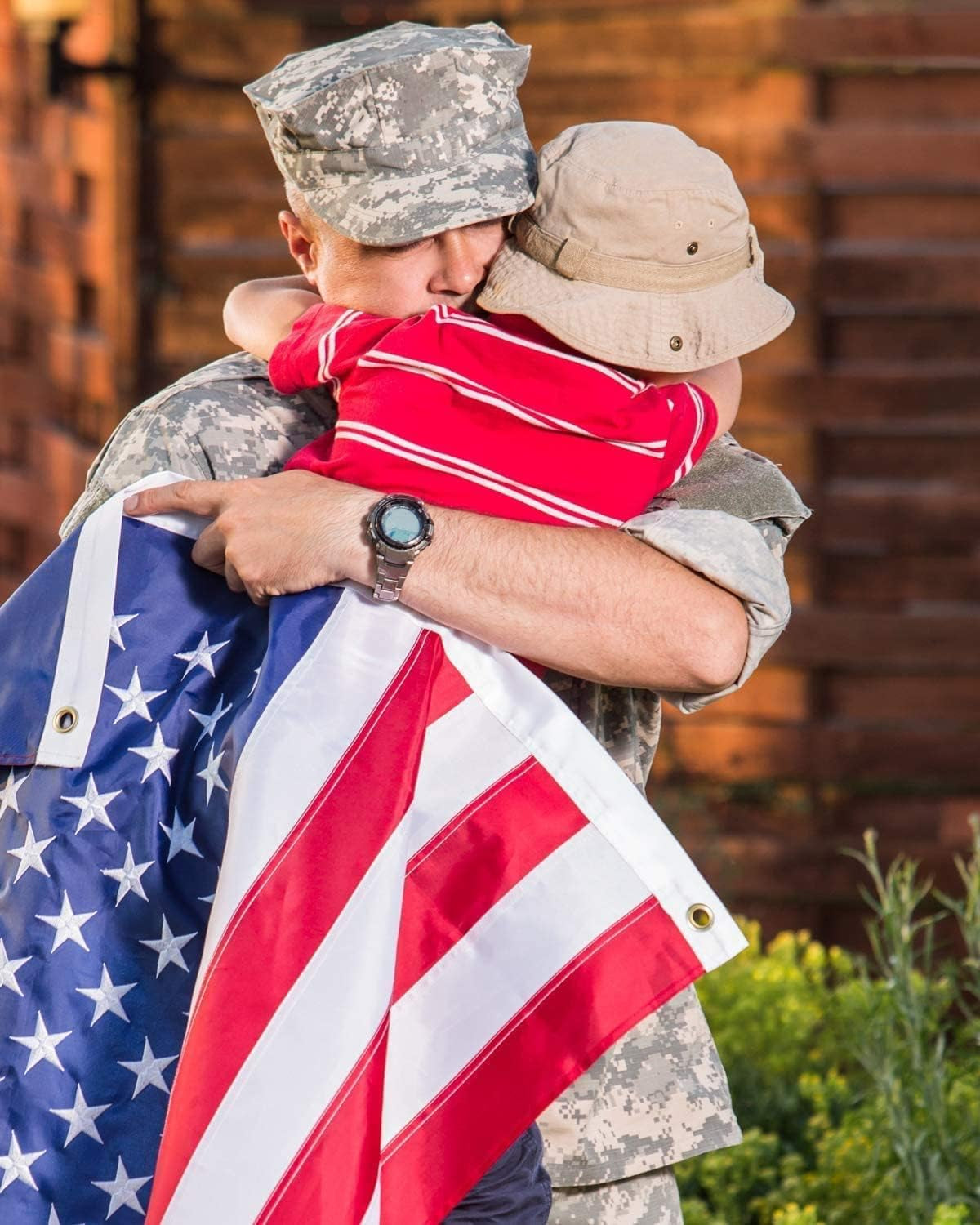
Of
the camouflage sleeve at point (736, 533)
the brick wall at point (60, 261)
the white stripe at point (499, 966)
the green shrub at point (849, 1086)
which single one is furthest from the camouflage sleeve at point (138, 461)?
the brick wall at point (60, 261)

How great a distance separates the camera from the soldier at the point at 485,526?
71.6 inches

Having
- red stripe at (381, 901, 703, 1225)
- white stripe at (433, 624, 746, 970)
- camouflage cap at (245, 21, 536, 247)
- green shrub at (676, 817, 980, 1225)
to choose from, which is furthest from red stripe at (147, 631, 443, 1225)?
green shrub at (676, 817, 980, 1225)

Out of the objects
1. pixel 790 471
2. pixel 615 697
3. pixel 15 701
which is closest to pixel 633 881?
pixel 615 697

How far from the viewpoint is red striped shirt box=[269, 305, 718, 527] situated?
5.96 feet

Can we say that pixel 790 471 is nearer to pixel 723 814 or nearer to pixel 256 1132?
pixel 723 814

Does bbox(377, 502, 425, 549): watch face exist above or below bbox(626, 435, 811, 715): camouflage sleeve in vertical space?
above

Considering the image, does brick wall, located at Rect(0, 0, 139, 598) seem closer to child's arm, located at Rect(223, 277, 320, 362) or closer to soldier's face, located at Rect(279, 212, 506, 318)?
child's arm, located at Rect(223, 277, 320, 362)

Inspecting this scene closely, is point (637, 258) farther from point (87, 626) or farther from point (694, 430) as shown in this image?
point (87, 626)

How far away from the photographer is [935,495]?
4.59 m

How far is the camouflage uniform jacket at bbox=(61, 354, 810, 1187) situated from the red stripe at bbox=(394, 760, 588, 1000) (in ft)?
0.91

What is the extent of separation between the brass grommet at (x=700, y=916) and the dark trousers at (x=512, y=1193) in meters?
0.33

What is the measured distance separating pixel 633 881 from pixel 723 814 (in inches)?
123

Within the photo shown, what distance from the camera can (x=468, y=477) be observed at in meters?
1.84

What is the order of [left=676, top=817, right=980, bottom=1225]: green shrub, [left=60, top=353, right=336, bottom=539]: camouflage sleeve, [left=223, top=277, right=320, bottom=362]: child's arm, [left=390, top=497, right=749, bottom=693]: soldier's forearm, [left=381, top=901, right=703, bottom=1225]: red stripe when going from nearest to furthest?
[left=381, top=901, right=703, bottom=1225]: red stripe < [left=390, top=497, right=749, bottom=693]: soldier's forearm < [left=60, top=353, right=336, bottom=539]: camouflage sleeve < [left=223, top=277, right=320, bottom=362]: child's arm < [left=676, top=817, right=980, bottom=1225]: green shrub
